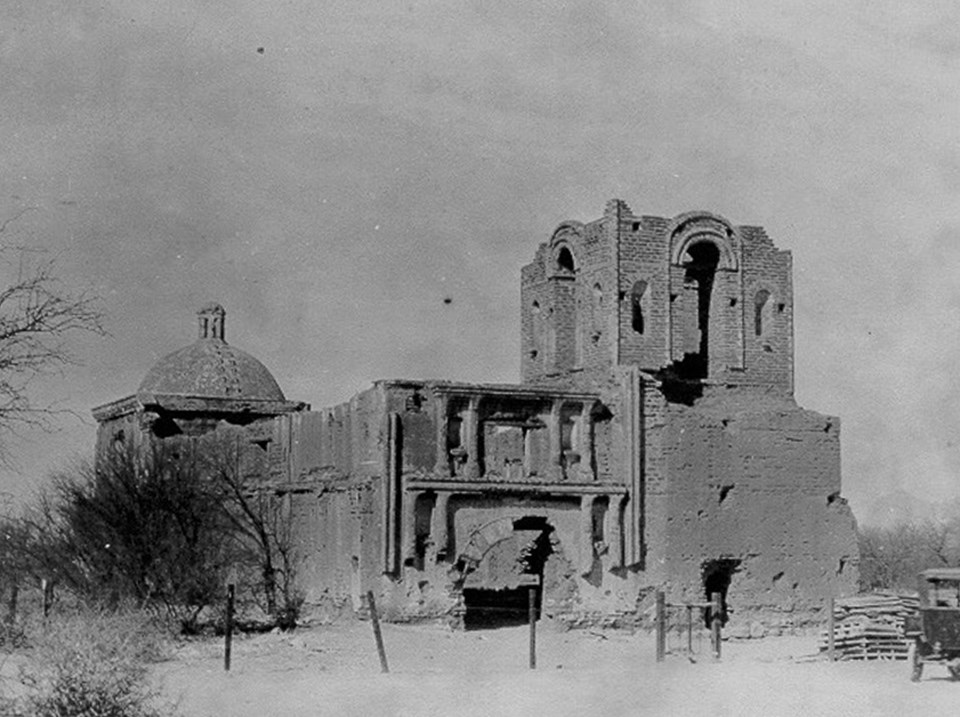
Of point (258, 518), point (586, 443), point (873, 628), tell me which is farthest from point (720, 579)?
point (258, 518)

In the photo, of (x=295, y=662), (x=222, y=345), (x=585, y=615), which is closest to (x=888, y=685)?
(x=295, y=662)

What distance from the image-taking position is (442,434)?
3089 cm

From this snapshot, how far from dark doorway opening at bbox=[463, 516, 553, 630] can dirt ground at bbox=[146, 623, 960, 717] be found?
3109mm

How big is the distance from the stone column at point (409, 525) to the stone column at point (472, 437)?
125cm

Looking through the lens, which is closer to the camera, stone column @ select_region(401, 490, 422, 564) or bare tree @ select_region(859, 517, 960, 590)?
stone column @ select_region(401, 490, 422, 564)

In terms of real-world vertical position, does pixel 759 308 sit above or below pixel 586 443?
above

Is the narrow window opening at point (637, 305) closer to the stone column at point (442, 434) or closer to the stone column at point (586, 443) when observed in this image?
the stone column at point (586, 443)

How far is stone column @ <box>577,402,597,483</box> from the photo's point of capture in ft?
105

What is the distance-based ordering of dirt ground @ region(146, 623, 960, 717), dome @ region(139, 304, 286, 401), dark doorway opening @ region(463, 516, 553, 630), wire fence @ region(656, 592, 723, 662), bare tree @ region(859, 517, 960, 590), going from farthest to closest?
bare tree @ region(859, 517, 960, 590)
dome @ region(139, 304, 286, 401)
dark doorway opening @ region(463, 516, 553, 630)
wire fence @ region(656, 592, 723, 662)
dirt ground @ region(146, 623, 960, 717)

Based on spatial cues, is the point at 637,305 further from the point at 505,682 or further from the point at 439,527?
the point at 505,682

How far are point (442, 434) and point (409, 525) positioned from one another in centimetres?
178

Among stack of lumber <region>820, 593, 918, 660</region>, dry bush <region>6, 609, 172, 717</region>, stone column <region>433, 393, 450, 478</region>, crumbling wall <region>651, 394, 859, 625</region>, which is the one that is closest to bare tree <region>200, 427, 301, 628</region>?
stone column <region>433, 393, 450, 478</region>

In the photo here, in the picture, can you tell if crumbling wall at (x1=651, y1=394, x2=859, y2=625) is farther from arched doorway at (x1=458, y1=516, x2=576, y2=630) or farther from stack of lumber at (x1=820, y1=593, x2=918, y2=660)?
stack of lumber at (x1=820, y1=593, x2=918, y2=660)

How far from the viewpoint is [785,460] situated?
109 ft
